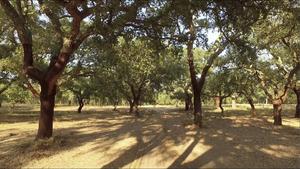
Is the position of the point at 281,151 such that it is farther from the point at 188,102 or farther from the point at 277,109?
the point at 188,102

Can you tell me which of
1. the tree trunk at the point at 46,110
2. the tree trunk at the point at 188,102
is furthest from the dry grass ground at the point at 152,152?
the tree trunk at the point at 188,102

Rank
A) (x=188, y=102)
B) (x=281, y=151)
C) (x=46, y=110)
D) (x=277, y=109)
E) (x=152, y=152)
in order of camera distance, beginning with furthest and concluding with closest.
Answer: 1. (x=188, y=102)
2. (x=277, y=109)
3. (x=46, y=110)
4. (x=281, y=151)
5. (x=152, y=152)

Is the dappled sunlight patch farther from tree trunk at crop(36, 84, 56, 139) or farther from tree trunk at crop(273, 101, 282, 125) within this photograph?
tree trunk at crop(273, 101, 282, 125)

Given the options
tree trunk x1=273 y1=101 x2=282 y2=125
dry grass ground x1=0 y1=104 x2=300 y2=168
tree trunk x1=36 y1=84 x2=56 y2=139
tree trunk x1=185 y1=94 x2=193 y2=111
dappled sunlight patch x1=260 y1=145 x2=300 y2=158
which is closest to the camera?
dry grass ground x1=0 y1=104 x2=300 y2=168

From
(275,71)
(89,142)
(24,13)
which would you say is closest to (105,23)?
(24,13)

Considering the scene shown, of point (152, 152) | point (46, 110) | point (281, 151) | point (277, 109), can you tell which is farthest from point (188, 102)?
point (152, 152)

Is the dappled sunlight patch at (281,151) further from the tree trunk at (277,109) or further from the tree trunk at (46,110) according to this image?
the tree trunk at (277,109)

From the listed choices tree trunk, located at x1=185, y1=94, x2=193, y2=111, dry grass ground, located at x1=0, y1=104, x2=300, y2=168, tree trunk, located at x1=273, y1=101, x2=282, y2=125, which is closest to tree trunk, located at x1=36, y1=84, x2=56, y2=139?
dry grass ground, located at x1=0, y1=104, x2=300, y2=168

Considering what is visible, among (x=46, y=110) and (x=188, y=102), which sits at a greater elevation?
(x=188, y=102)

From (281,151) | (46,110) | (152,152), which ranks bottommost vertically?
(281,151)

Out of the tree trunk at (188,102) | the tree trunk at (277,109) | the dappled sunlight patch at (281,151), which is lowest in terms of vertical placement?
the dappled sunlight patch at (281,151)

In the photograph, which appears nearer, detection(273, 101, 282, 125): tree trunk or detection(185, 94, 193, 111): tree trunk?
detection(273, 101, 282, 125): tree trunk

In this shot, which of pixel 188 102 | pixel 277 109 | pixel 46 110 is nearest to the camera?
pixel 46 110

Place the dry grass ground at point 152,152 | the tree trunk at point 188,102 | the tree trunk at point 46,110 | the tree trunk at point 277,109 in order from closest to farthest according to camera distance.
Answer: the dry grass ground at point 152,152, the tree trunk at point 46,110, the tree trunk at point 277,109, the tree trunk at point 188,102
